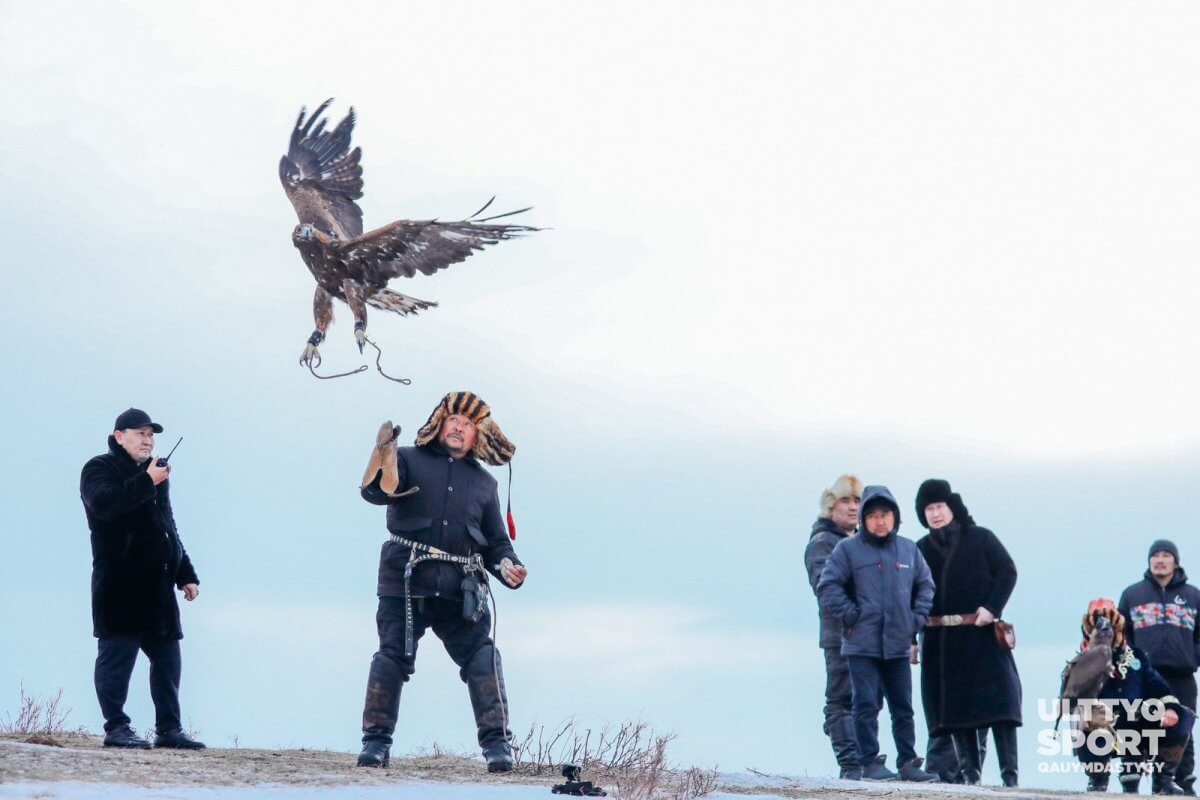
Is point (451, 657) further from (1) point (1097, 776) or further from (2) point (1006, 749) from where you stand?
(1) point (1097, 776)

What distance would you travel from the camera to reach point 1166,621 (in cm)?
1152

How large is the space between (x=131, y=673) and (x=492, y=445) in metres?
2.22

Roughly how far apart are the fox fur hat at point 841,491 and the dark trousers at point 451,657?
10.2 ft

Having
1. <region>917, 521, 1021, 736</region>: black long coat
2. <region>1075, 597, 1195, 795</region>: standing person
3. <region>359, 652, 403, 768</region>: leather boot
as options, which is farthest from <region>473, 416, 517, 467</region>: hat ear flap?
<region>1075, 597, 1195, 795</region>: standing person

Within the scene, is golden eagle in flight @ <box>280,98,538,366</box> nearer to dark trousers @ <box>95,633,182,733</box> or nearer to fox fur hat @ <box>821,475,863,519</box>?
dark trousers @ <box>95,633,182,733</box>

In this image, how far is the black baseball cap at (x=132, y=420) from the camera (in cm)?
846

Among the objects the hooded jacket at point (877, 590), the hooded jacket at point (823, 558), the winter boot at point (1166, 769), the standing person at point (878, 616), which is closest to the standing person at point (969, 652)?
the hooded jacket at point (877, 590)

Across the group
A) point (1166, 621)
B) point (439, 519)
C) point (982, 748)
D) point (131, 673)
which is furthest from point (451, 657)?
point (1166, 621)

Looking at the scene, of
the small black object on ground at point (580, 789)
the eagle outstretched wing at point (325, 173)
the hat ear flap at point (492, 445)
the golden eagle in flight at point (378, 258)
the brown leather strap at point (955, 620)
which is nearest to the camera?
the small black object on ground at point (580, 789)

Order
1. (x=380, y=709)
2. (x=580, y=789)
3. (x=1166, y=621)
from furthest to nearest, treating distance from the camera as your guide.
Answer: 1. (x=1166, y=621)
2. (x=380, y=709)
3. (x=580, y=789)

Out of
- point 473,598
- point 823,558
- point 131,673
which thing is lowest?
point 131,673

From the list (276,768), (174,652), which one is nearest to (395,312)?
(174,652)

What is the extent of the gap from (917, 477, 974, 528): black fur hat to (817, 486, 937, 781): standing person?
72cm

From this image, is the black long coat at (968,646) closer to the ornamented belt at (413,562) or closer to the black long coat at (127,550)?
the ornamented belt at (413,562)
